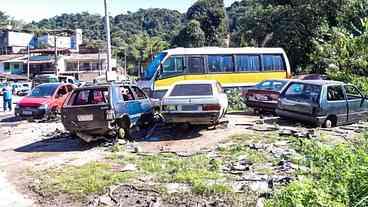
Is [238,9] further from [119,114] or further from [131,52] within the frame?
[119,114]

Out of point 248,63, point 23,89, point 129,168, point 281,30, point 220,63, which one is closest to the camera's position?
point 129,168

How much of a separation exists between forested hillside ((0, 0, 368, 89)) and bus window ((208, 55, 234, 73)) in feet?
13.5

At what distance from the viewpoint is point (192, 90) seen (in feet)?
49.0

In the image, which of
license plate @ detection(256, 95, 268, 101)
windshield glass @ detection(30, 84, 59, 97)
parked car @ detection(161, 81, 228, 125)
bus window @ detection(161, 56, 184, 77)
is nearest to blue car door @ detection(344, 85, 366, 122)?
license plate @ detection(256, 95, 268, 101)

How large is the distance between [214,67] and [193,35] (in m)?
60.3

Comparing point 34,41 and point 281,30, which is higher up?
point 34,41

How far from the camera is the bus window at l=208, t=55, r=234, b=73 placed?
78.0 feet

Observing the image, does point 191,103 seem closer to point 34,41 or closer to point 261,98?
point 261,98

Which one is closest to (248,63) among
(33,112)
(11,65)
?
(33,112)

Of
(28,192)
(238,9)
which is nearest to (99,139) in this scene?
(28,192)

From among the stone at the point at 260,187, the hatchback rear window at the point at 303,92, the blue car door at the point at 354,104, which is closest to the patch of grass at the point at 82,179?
the stone at the point at 260,187

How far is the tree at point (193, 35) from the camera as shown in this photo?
82875 mm

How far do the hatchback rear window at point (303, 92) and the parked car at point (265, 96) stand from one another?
2.40 meters

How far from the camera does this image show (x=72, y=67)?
80.1 m
